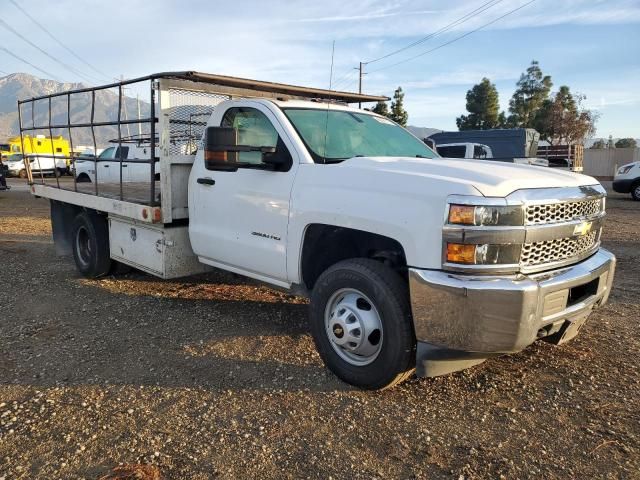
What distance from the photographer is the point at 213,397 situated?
3465 millimetres

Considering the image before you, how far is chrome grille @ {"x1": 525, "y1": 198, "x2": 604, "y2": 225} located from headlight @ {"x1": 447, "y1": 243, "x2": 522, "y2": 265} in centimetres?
21

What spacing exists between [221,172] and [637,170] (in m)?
16.6

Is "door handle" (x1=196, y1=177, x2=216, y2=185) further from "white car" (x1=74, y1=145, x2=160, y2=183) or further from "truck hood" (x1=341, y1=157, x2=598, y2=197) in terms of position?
"truck hood" (x1=341, y1=157, x2=598, y2=197)

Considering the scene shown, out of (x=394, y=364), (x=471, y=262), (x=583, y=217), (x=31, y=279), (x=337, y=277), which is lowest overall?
(x=31, y=279)

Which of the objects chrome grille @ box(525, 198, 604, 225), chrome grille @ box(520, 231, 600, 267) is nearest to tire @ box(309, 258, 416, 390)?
chrome grille @ box(520, 231, 600, 267)

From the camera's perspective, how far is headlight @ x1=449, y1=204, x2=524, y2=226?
9.61ft

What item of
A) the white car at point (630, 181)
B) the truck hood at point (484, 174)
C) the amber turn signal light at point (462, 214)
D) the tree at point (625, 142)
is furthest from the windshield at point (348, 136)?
the tree at point (625, 142)

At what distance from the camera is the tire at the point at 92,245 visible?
6.28 m

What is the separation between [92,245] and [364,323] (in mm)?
4189

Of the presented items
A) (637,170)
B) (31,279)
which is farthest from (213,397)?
(637,170)

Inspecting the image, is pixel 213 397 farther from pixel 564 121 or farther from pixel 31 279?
pixel 564 121

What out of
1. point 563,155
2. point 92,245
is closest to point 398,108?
point 563,155

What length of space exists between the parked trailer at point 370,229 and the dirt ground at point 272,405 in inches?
14.0

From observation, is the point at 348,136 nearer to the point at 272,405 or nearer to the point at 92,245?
the point at 272,405
